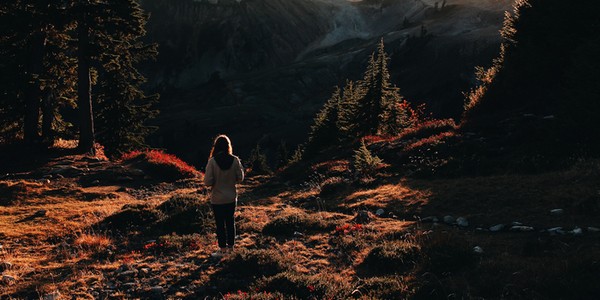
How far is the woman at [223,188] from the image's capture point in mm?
9453

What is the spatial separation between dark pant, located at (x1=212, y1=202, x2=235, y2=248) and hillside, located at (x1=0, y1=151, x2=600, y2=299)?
0.54 meters

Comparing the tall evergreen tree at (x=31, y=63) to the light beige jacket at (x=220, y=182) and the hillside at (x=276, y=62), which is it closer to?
the light beige jacket at (x=220, y=182)

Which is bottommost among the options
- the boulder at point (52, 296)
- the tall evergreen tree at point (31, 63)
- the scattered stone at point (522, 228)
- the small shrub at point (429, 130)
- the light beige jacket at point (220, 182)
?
the scattered stone at point (522, 228)

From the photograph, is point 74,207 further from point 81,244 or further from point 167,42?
point 167,42

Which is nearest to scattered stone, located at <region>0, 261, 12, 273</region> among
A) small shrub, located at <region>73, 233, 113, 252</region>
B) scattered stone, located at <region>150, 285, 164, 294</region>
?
small shrub, located at <region>73, 233, 113, 252</region>

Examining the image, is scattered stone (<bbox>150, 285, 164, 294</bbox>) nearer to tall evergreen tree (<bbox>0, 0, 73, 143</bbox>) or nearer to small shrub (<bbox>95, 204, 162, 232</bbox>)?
small shrub (<bbox>95, 204, 162, 232</bbox>)

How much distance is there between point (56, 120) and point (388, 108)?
81.0 feet

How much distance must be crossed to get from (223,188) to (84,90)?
860 inches

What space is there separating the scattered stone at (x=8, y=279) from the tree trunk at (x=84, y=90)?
68.4 feet

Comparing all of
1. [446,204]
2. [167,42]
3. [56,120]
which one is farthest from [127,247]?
[167,42]

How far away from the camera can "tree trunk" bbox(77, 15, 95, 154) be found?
87.4 ft

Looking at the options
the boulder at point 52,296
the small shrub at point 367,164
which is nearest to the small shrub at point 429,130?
the small shrub at point 367,164

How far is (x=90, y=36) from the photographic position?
1091 inches

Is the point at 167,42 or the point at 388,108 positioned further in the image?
the point at 167,42
